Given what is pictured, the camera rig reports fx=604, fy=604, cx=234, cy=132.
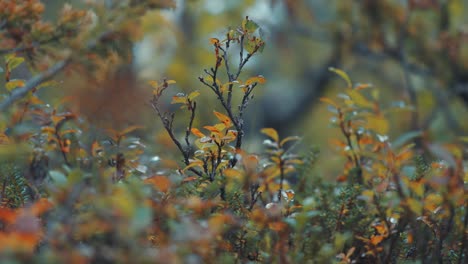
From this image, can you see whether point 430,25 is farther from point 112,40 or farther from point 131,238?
point 131,238

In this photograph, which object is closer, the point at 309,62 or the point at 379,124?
the point at 379,124

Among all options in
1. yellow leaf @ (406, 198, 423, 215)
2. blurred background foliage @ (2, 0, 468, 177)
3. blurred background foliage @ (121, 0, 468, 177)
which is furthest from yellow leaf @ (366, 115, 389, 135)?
blurred background foliage @ (121, 0, 468, 177)

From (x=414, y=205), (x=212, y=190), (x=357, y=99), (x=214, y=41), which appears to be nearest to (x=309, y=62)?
(x=357, y=99)

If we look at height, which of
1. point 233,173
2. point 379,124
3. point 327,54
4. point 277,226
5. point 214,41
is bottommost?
point 277,226

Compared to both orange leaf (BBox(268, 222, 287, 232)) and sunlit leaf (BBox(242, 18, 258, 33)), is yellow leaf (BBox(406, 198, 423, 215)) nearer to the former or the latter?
orange leaf (BBox(268, 222, 287, 232))

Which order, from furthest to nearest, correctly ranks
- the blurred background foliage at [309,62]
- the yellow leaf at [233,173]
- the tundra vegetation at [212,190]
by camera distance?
the blurred background foliage at [309,62] → the yellow leaf at [233,173] → the tundra vegetation at [212,190]

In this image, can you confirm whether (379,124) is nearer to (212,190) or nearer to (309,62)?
(212,190)

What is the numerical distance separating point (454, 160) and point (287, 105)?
7.15m

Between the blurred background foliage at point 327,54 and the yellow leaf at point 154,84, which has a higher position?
the blurred background foliage at point 327,54

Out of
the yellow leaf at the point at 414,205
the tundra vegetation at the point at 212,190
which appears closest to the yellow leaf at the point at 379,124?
the tundra vegetation at the point at 212,190

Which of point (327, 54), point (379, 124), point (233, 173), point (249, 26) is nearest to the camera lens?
point (233, 173)

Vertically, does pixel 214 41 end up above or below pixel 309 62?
below

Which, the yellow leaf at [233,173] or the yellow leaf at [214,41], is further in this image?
the yellow leaf at [214,41]

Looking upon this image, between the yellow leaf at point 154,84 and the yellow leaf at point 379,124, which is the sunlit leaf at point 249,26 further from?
the yellow leaf at point 379,124
